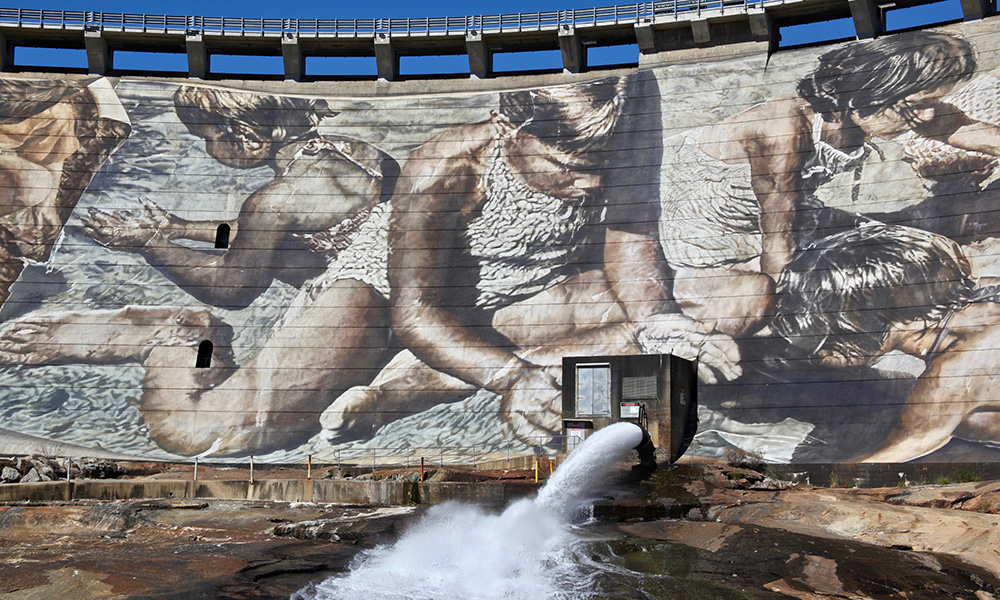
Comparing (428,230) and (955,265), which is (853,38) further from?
(428,230)

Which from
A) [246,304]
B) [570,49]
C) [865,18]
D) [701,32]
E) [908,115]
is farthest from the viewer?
[570,49]

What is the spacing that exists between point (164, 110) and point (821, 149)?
23397 mm

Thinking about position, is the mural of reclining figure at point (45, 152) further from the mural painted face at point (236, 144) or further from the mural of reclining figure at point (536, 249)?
the mural of reclining figure at point (536, 249)

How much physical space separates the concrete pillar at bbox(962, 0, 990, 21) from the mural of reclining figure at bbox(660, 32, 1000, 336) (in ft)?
3.40

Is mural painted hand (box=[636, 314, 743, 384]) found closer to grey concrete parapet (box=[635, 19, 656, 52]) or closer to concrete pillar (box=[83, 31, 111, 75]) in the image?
grey concrete parapet (box=[635, 19, 656, 52])

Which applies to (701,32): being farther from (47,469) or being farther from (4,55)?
(4,55)

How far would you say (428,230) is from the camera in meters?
31.2

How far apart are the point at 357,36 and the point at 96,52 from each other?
10004mm

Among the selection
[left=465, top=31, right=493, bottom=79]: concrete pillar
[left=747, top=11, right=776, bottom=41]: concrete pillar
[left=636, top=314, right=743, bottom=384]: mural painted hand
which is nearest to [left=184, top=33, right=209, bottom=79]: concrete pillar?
[left=465, top=31, right=493, bottom=79]: concrete pillar

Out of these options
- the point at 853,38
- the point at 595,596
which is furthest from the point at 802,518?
the point at 853,38

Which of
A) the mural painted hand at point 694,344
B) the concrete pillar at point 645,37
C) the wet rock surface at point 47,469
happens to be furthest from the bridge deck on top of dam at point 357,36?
the wet rock surface at point 47,469

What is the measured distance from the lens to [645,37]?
107 ft

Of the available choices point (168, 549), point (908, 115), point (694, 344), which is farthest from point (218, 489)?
point (908, 115)

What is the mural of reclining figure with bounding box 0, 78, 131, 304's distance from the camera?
31719mm
